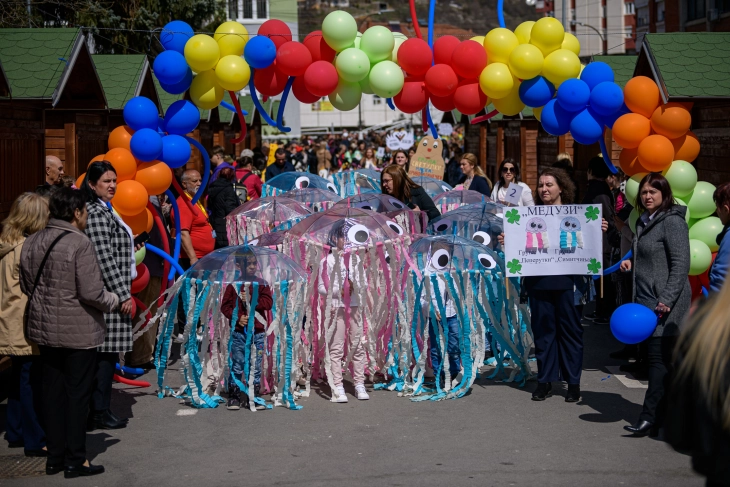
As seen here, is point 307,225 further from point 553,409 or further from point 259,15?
point 259,15

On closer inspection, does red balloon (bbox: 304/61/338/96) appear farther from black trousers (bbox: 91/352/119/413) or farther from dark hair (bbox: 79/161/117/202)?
black trousers (bbox: 91/352/119/413)

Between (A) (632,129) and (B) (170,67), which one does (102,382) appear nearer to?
(B) (170,67)

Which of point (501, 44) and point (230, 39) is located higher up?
point (230, 39)

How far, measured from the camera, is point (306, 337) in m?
8.30

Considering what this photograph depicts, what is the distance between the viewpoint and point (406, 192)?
10.7 meters

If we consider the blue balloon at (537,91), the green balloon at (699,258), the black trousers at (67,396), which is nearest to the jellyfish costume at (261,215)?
the blue balloon at (537,91)

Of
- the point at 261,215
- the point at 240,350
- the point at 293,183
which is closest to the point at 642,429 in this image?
the point at 240,350

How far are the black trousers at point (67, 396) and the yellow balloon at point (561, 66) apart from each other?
17.1 feet

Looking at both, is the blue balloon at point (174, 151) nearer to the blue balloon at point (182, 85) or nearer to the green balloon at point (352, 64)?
the blue balloon at point (182, 85)

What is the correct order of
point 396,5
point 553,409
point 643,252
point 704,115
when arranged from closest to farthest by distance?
1. point 643,252
2. point 553,409
3. point 704,115
4. point 396,5

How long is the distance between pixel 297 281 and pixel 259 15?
50.4 meters

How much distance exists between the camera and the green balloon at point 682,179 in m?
8.26

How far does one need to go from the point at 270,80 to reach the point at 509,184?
3.63m

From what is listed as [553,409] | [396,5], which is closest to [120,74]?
[553,409]
